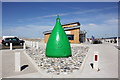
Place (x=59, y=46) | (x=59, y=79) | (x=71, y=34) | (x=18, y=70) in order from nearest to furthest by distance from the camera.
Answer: (x=59, y=79) → (x=18, y=70) → (x=59, y=46) → (x=71, y=34)

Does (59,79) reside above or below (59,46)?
below

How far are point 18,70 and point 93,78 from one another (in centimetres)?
339

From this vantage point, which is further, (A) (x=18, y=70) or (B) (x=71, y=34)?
(B) (x=71, y=34)

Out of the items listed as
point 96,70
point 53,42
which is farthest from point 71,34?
point 96,70

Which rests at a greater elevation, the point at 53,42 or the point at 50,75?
the point at 53,42

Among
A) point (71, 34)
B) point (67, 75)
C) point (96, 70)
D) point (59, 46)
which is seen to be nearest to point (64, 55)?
A: point (59, 46)

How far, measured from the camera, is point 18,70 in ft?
23.4

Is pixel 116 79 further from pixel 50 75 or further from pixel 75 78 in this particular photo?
pixel 50 75

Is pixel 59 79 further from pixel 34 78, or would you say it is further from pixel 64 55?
pixel 64 55

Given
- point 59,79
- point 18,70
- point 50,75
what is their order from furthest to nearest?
point 18,70
point 50,75
point 59,79

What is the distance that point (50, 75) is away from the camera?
6328mm

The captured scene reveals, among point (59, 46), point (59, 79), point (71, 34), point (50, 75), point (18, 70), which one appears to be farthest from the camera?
point (71, 34)

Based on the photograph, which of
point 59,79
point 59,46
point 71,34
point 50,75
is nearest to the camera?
point 59,79

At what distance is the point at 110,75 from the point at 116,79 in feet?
1.98
